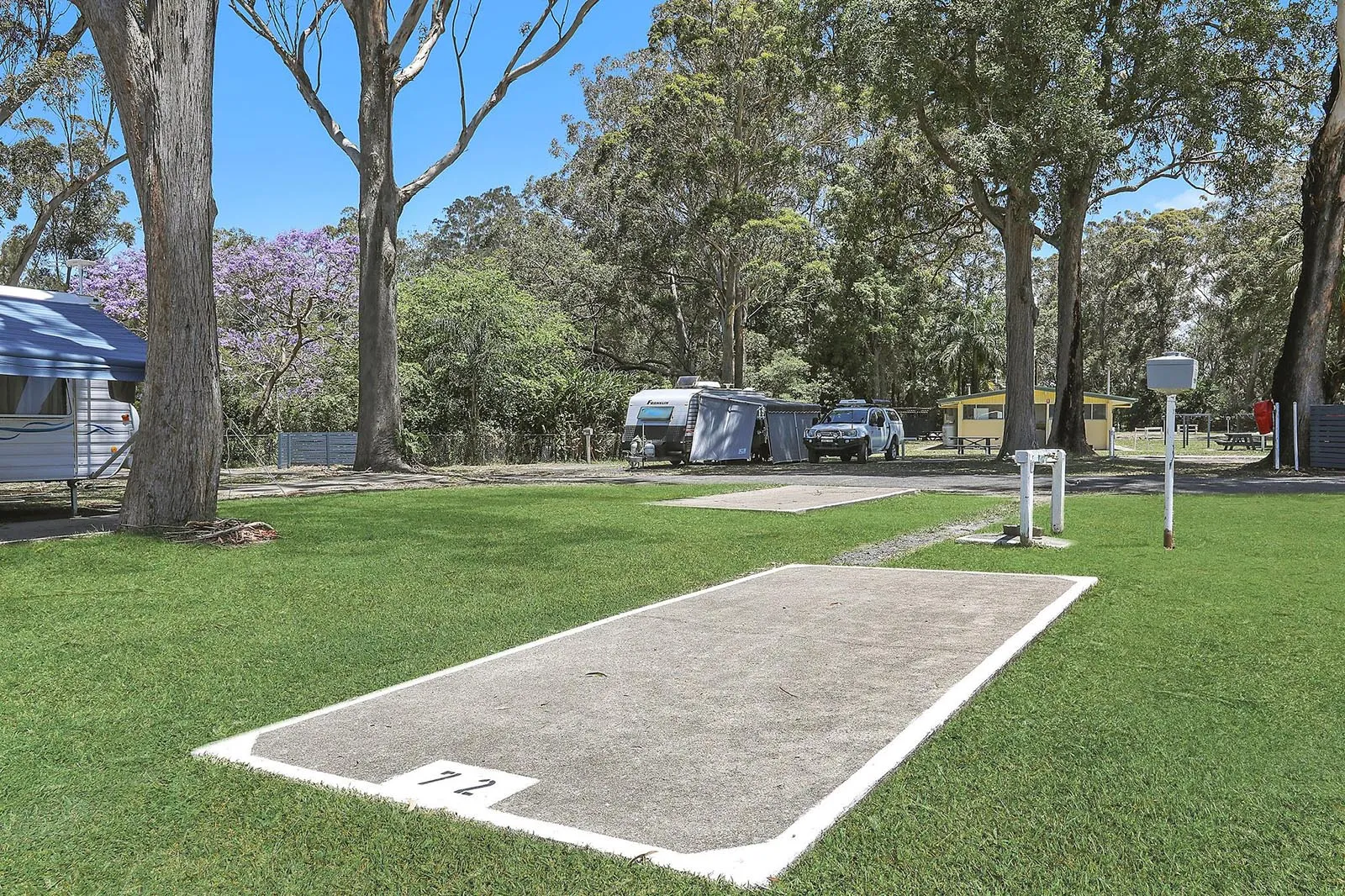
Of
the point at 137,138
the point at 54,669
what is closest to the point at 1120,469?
the point at 137,138

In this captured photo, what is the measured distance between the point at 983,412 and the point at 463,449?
29124 mm

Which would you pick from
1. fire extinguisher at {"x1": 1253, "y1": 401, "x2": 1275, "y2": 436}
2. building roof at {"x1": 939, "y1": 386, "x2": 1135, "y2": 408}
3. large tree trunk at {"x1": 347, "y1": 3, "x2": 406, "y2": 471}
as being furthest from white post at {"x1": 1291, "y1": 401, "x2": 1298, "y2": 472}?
large tree trunk at {"x1": 347, "y1": 3, "x2": 406, "y2": 471}

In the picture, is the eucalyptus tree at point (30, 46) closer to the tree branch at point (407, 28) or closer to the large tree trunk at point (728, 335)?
the tree branch at point (407, 28)

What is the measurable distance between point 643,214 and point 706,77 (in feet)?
19.5

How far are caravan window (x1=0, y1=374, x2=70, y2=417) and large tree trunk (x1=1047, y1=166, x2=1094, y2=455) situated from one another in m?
24.8

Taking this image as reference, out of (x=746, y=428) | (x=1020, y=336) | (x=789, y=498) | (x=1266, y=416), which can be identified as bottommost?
(x=789, y=498)

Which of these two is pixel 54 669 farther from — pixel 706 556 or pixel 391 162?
pixel 391 162

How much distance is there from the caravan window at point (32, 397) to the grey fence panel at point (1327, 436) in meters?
25.8

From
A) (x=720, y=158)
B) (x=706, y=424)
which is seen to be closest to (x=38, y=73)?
(x=706, y=424)

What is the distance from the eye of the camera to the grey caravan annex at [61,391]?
1106 cm

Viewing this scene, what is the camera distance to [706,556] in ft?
29.9

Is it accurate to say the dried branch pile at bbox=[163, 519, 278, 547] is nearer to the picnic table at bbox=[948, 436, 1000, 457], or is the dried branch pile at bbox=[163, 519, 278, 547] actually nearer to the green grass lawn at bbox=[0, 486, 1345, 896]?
the green grass lawn at bbox=[0, 486, 1345, 896]

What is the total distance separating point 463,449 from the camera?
3044 centimetres

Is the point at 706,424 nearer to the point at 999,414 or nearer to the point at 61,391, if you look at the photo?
the point at 61,391
